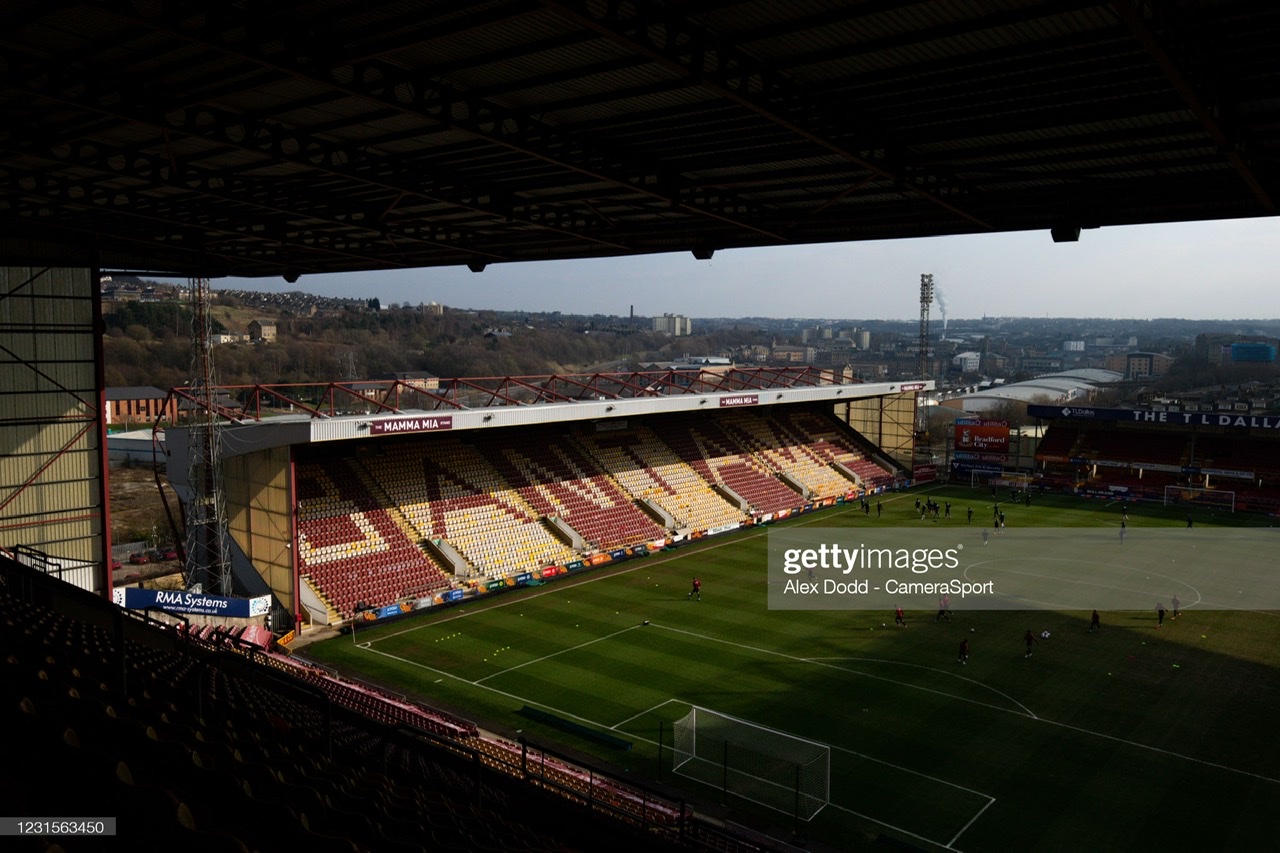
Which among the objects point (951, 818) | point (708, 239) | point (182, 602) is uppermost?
point (708, 239)

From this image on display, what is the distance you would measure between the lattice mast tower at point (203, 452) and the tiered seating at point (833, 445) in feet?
136

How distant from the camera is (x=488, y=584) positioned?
36.3 m

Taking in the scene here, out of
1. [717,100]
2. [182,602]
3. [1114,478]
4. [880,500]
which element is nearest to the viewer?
[717,100]

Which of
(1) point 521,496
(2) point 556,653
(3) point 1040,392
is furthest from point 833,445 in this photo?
(3) point 1040,392

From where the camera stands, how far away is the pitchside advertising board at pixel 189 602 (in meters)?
27.6

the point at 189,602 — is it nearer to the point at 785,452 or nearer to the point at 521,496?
the point at 521,496

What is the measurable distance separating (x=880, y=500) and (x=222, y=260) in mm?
41950

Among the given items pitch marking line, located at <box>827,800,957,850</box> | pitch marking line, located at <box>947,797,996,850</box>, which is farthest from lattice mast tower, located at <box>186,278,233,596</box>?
pitch marking line, located at <box>947,797,996,850</box>

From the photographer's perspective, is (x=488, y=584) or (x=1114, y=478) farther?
(x=1114, y=478)

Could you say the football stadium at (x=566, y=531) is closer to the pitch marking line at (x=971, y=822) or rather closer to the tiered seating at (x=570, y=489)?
the pitch marking line at (x=971, y=822)

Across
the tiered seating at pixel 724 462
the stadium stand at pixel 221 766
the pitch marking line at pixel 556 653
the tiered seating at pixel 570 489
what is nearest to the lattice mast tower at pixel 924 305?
the tiered seating at pixel 724 462

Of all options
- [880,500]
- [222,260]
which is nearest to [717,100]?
[222,260]

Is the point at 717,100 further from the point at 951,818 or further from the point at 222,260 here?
the point at 222,260
